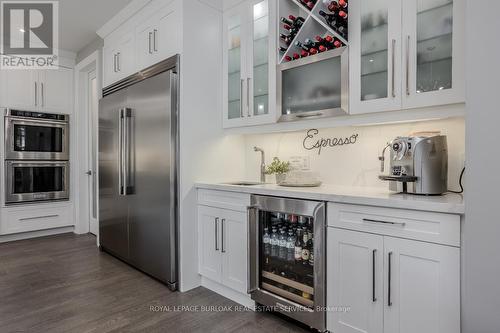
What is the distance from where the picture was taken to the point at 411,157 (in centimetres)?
160

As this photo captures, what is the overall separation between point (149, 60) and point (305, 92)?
1.63 m

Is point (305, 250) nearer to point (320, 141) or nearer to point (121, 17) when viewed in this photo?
point (320, 141)

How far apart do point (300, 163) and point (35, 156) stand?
12.7 ft

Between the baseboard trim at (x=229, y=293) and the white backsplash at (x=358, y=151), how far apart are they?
1.05m

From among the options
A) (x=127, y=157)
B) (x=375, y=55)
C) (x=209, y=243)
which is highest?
(x=375, y=55)

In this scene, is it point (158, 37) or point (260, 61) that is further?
point (158, 37)

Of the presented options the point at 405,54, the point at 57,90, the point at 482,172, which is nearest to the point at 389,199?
the point at 482,172

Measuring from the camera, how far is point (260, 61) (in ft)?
7.98

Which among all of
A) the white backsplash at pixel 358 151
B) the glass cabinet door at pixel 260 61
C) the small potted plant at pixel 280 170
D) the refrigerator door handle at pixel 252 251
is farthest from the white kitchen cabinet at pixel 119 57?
the refrigerator door handle at pixel 252 251

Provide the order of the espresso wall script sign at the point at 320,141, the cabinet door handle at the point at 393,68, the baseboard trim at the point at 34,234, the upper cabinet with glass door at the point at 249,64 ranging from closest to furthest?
1. the cabinet door handle at the point at 393,68
2. the espresso wall script sign at the point at 320,141
3. the upper cabinet with glass door at the point at 249,64
4. the baseboard trim at the point at 34,234

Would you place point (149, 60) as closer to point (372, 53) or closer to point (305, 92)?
point (305, 92)

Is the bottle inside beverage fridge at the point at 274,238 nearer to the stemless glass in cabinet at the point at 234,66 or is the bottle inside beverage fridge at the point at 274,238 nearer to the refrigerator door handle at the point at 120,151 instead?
the stemless glass in cabinet at the point at 234,66

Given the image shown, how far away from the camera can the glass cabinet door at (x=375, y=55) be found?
1706 millimetres

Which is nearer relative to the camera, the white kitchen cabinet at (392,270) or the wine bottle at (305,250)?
the white kitchen cabinet at (392,270)
